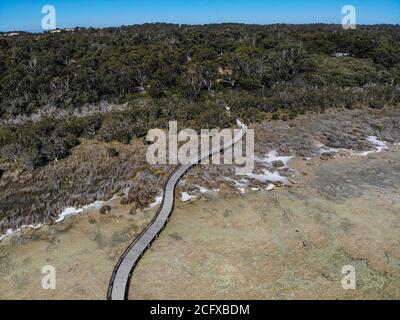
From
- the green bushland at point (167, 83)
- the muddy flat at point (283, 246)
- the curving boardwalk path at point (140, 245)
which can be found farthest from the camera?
the green bushland at point (167, 83)

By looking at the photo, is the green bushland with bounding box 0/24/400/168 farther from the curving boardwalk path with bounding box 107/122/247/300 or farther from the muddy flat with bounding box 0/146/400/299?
the muddy flat with bounding box 0/146/400/299

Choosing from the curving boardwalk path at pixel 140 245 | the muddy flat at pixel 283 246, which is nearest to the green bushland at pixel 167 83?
the curving boardwalk path at pixel 140 245

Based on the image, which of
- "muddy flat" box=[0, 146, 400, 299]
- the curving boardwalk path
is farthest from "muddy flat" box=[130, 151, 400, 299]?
the curving boardwalk path

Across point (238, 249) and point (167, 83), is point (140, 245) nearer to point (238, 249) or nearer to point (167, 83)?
point (238, 249)

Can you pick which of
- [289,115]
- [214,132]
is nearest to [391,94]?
[289,115]

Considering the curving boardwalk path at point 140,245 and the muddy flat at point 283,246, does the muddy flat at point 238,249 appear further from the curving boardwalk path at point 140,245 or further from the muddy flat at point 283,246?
the curving boardwalk path at point 140,245

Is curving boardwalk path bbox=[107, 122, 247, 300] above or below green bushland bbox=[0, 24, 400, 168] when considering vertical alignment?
below
